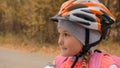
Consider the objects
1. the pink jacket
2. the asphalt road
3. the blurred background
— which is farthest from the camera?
the blurred background

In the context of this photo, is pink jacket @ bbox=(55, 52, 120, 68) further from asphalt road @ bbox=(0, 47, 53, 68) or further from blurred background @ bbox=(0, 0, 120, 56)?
blurred background @ bbox=(0, 0, 120, 56)

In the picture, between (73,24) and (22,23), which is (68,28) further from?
(22,23)

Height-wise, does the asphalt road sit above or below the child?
below

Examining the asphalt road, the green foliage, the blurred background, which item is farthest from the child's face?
the green foliage

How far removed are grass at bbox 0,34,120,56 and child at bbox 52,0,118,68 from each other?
5523mm

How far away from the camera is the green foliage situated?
9133 millimetres

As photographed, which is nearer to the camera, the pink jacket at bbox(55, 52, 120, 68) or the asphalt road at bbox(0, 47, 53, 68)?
the pink jacket at bbox(55, 52, 120, 68)

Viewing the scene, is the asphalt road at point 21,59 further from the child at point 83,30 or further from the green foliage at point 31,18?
the child at point 83,30

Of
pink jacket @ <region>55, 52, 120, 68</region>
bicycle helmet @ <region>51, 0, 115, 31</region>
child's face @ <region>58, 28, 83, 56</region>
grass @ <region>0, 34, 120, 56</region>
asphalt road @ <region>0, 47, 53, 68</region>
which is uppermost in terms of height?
A: bicycle helmet @ <region>51, 0, 115, 31</region>

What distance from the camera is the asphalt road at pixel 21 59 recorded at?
7.40 metres

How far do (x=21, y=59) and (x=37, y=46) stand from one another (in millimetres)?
1405

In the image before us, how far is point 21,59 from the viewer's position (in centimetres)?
783

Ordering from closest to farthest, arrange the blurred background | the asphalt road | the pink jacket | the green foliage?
the pink jacket, the asphalt road, the blurred background, the green foliage

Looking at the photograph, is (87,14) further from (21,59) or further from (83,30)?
(21,59)
